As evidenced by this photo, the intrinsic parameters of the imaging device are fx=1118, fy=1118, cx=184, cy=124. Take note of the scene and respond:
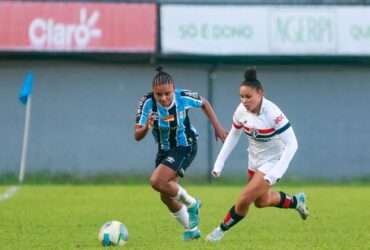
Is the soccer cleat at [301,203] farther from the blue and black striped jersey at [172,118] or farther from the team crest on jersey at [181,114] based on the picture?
the team crest on jersey at [181,114]

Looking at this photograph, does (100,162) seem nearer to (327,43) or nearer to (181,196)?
(327,43)

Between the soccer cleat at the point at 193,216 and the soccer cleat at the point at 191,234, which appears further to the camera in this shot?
the soccer cleat at the point at 193,216

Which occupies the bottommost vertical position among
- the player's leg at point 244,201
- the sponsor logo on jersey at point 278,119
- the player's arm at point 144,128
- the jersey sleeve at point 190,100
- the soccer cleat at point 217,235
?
the soccer cleat at point 217,235

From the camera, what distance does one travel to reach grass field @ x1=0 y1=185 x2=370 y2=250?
40.8ft

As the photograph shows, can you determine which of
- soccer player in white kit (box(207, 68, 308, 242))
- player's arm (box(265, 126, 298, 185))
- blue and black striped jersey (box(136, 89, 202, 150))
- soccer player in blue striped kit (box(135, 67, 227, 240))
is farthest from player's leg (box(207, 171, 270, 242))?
blue and black striped jersey (box(136, 89, 202, 150))

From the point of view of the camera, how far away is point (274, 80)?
30109 mm

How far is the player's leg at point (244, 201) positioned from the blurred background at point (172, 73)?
53.8 ft

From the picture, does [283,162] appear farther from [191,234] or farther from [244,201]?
[191,234]

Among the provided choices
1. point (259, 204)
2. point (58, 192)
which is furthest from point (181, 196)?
point (58, 192)

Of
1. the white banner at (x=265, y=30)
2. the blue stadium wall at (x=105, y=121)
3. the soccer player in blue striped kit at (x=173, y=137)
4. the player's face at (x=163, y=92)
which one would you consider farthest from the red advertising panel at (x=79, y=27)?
the player's face at (x=163, y=92)

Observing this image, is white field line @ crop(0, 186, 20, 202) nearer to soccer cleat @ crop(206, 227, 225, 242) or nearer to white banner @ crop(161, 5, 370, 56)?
white banner @ crop(161, 5, 370, 56)

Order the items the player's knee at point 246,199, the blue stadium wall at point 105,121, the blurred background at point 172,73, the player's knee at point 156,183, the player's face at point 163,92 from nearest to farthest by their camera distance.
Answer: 1. the player's knee at point 246,199
2. the player's face at point 163,92
3. the player's knee at point 156,183
4. the blurred background at point 172,73
5. the blue stadium wall at point 105,121

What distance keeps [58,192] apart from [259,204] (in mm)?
10865

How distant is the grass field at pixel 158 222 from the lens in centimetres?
1242
